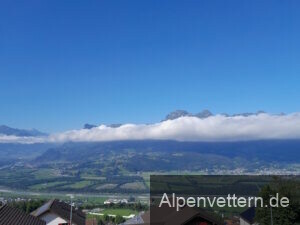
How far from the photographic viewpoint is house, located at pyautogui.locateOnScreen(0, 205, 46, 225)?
880 inches

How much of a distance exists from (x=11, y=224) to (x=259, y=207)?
78.0 ft

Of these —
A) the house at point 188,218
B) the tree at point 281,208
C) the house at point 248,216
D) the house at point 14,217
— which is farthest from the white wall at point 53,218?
the house at point 248,216

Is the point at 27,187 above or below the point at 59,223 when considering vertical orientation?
below

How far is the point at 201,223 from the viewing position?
26.2 m

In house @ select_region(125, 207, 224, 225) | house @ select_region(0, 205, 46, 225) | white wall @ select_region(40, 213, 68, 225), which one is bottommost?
white wall @ select_region(40, 213, 68, 225)

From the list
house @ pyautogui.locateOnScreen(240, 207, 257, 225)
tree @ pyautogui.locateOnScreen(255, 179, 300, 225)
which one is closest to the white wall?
tree @ pyautogui.locateOnScreen(255, 179, 300, 225)

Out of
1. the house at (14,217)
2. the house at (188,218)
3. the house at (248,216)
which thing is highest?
the house at (14,217)

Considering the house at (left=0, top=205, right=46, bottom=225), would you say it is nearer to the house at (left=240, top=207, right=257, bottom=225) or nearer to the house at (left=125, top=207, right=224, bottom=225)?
the house at (left=125, top=207, right=224, bottom=225)

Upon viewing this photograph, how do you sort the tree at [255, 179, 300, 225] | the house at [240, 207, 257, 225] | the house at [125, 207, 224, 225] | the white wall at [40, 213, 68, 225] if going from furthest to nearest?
the house at [240, 207, 257, 225] < the tree at [255, 179, 300, 225] < the white wall at [40, 213, 68, 225] < the house at [125, 207, 224, 225]

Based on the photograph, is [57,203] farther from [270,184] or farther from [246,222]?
[246,222]

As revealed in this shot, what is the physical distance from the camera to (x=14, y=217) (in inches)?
915

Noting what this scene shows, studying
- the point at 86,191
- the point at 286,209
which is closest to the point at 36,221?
the point at 286,209

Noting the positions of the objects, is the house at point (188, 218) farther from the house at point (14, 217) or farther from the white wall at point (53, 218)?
the white wall at point (53, 218)

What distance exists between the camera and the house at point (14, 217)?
22347 mm
